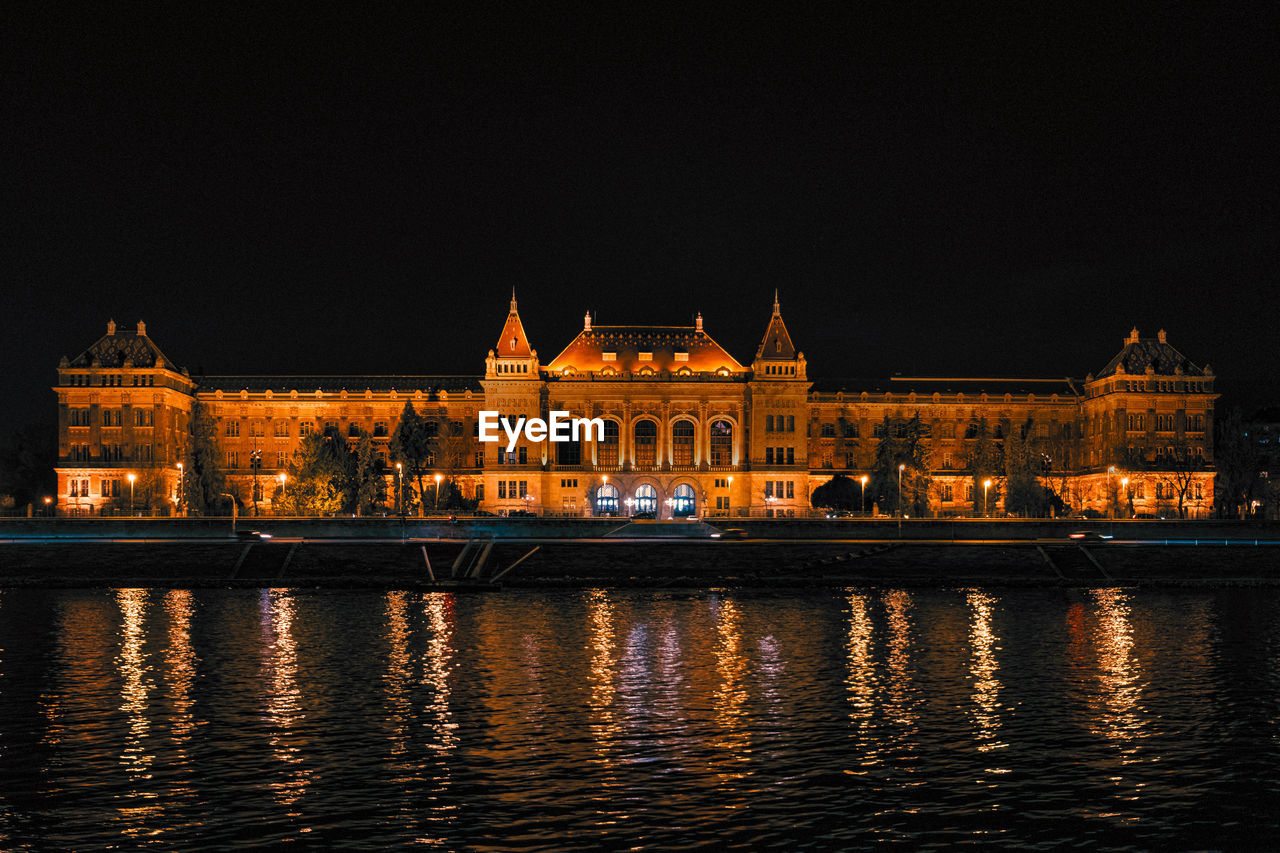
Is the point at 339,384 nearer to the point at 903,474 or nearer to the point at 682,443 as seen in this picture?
the point at 682,443

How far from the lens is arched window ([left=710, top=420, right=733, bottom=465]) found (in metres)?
136

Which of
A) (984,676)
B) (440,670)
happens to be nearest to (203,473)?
(440,670)

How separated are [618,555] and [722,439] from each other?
50948 millimetres

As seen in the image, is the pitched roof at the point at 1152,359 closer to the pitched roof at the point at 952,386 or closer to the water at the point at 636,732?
the pitched roof at the point at 952,386

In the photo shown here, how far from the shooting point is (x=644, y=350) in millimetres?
136875

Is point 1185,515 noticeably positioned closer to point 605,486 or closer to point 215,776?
point 605,486

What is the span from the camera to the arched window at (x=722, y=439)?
13562 centimetres

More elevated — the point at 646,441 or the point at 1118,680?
the point at 646,441

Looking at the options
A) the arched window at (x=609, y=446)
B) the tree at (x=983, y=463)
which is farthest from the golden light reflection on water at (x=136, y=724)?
the tree at (x=983, y=463)

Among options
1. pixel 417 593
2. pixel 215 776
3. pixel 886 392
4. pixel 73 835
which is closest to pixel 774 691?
pixel 215 776

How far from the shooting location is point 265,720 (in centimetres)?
3491

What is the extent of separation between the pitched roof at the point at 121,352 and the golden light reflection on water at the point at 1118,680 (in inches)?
4148

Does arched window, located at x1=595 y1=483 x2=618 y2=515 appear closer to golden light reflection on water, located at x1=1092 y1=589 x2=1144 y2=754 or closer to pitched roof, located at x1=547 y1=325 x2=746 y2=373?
pitched roof, located at x1=547 y1=325 x2=746 y2=373

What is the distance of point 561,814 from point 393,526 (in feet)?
249
